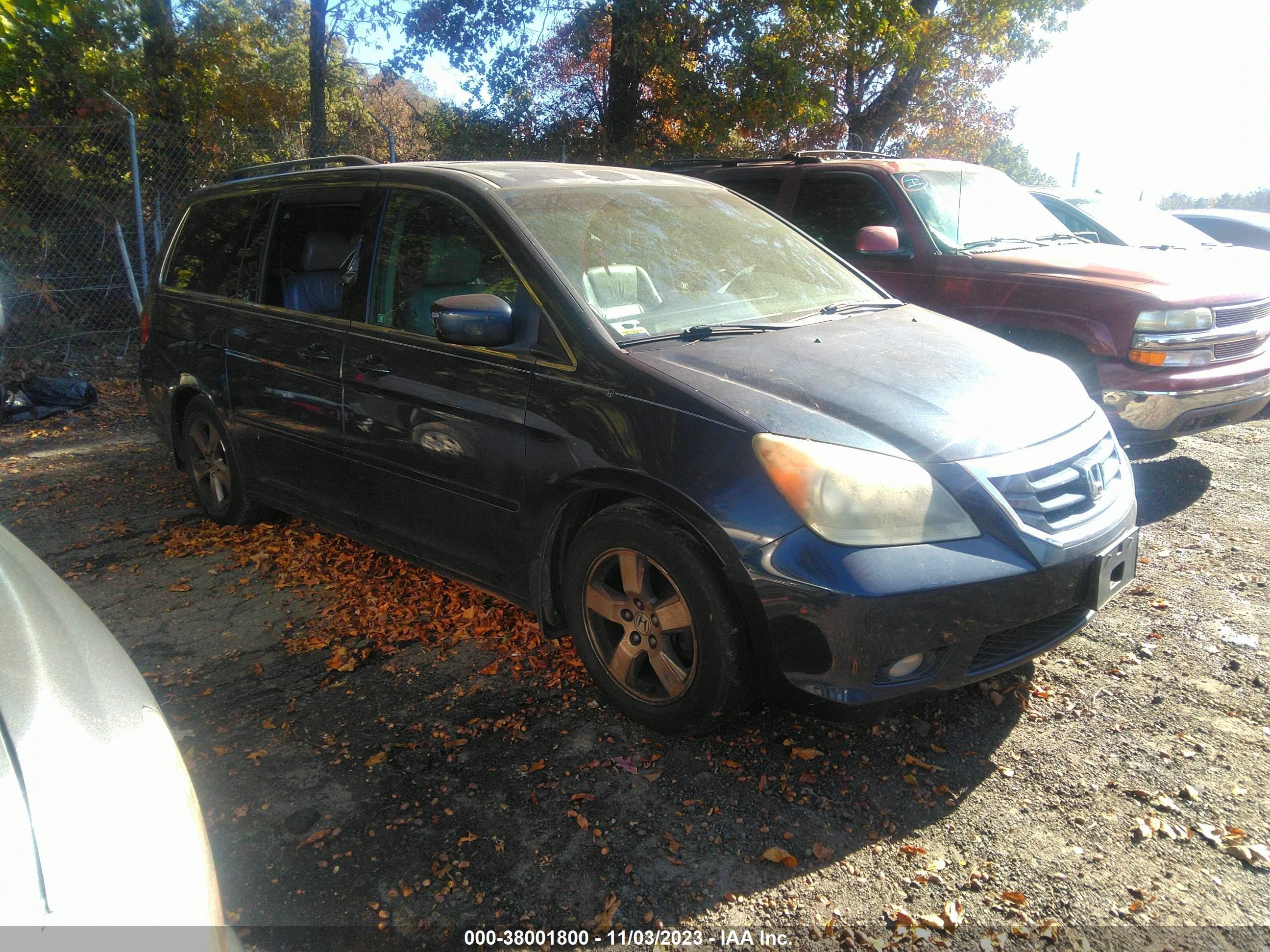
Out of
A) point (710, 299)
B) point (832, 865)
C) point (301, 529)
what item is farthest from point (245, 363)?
point (832, 865)

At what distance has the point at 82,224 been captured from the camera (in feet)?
33.1

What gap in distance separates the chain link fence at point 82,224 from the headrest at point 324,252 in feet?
20.6

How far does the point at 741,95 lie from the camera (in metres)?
14.5

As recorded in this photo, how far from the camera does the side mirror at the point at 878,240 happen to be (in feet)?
18.7

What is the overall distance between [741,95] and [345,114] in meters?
7.41

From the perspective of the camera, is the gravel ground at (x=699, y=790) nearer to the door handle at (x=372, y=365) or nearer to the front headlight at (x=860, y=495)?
the front headlight at (x=860, y=495)

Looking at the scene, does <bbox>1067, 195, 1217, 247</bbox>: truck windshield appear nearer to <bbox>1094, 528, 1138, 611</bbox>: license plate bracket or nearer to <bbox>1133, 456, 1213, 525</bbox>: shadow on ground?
<bbox>1133, 456, 1213, 525</bbox>: shadow on ground

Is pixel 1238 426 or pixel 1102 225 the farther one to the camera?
pixel 1102 225

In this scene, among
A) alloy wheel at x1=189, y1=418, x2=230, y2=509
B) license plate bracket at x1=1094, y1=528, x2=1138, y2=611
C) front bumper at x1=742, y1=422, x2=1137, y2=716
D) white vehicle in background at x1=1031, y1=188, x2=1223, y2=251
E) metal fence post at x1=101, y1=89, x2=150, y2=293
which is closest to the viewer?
front bumper at x1=742, y1=422, x2=1137, y2=716

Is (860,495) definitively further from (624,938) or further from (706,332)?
(624,938)

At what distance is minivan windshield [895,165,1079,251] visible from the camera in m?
6.37

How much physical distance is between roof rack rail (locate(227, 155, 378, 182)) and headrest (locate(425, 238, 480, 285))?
860 millimetres

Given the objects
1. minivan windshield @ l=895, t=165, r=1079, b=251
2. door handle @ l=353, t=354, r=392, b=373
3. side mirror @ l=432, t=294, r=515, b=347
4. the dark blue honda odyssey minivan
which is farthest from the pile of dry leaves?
minivan windshield @ l=895, t=165, r=1079, b=251

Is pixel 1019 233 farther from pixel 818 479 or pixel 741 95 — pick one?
pixel 741 95
